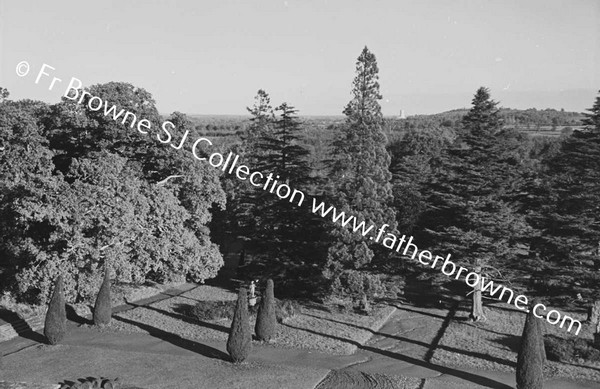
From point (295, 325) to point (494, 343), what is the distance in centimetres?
950

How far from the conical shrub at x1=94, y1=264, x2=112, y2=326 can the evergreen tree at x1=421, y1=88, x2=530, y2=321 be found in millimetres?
16797

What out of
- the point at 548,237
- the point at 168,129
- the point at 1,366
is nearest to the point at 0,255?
the point at 1,366

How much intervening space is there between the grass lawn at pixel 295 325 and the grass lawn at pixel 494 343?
3.85m

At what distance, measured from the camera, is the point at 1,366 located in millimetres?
21266

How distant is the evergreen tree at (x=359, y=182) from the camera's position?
27859mm

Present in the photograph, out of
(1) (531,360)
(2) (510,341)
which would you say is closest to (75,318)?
(1) (531,360)

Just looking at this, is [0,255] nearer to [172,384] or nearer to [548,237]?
[172,384]

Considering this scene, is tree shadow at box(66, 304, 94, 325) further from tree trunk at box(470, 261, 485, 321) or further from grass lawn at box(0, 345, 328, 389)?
tree trunk at box(470, 261, 485, 321)

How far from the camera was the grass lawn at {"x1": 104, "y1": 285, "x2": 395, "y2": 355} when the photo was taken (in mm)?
24891

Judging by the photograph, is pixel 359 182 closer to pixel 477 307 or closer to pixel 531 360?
pixel 477 307

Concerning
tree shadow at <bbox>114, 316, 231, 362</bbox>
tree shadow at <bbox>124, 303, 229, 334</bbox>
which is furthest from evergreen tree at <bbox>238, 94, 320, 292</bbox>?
tree shadow at <bbox>114, 316, 231, 362</bbox>

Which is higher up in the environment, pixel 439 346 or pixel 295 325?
pixel 439 346

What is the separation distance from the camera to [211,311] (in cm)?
2778

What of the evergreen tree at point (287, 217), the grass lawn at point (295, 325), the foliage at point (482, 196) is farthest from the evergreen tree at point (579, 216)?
the evergreen tree at point (287, 217)
